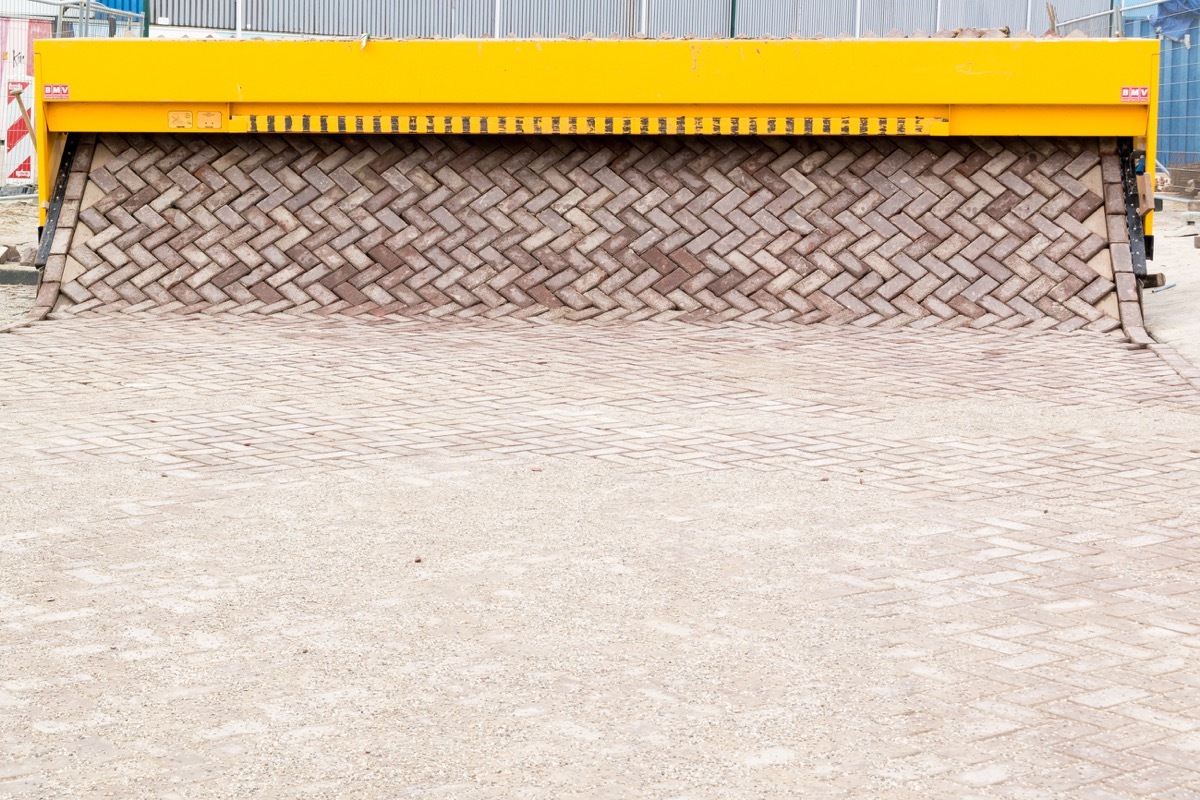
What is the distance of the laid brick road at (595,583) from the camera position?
3410mm

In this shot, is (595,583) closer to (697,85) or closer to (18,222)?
(697,85)

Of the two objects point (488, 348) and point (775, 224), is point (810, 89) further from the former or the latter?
point (488, 348)

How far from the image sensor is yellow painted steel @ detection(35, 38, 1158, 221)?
1041cm

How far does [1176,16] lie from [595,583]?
1634 cm

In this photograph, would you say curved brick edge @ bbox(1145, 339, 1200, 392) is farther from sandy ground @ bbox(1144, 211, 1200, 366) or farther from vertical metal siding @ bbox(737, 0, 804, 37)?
vertical metal siding @ bbox(737, 0, 804, 37)

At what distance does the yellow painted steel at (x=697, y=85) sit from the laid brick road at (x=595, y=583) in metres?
2.60

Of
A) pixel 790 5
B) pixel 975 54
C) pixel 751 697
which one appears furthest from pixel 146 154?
pixel 751 697

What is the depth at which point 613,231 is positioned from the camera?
34.7ft

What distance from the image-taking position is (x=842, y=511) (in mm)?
5586

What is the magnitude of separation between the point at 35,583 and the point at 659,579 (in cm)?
Result: 178

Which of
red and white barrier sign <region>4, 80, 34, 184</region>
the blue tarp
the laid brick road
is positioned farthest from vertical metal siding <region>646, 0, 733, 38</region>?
the laid brick road

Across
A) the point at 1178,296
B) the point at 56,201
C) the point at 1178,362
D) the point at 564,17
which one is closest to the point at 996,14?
the point at 564,17

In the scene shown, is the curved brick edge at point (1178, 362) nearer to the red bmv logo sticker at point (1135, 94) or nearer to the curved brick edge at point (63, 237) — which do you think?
the red bmv logo sticker at point (1135, 94)

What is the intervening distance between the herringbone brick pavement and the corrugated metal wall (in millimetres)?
3017
